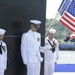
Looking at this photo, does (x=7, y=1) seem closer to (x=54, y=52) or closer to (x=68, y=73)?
(x=54, y=52)

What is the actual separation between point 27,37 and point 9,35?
369mm

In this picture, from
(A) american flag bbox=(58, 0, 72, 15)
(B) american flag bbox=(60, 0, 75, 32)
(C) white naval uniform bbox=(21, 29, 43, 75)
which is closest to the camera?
(C) white naval uniform bbox=(21, 29, 43, 75)

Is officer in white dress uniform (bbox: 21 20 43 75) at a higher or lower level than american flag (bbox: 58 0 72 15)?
lower

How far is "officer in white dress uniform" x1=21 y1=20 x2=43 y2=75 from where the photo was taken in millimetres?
5500

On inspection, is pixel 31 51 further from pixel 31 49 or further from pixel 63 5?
pixel 63 5

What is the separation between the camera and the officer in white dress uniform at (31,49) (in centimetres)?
550

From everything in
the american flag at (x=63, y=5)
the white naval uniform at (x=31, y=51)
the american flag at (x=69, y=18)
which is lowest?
the white naval uniform at (x=31, y=51)

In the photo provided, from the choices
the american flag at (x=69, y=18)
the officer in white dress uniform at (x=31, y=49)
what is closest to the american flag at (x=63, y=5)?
the american flag at (x=69, y=18)

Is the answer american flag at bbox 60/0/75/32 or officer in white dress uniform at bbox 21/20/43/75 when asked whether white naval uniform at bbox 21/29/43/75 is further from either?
american flag at bbox 60/0/75/32

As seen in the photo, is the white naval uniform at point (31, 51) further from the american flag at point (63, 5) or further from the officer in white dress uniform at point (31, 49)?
the american flag at point (63, 5)

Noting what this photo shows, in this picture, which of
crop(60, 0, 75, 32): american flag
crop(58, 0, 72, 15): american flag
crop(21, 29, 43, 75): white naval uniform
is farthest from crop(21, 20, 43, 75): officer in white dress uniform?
crop(58, 0, 72, 15): american flag

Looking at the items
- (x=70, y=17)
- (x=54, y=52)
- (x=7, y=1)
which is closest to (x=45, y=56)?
(x=54, y=52)

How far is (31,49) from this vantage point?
554 cm

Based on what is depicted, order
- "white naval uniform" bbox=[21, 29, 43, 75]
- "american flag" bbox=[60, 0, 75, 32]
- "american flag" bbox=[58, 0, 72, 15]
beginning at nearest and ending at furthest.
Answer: "white naval uniform" bbox=[21, 29, 43, 75] < "american flag" bbox=[60, 0, 75, 32] < "american flag" bbox=[58, 0, 72, 15]
